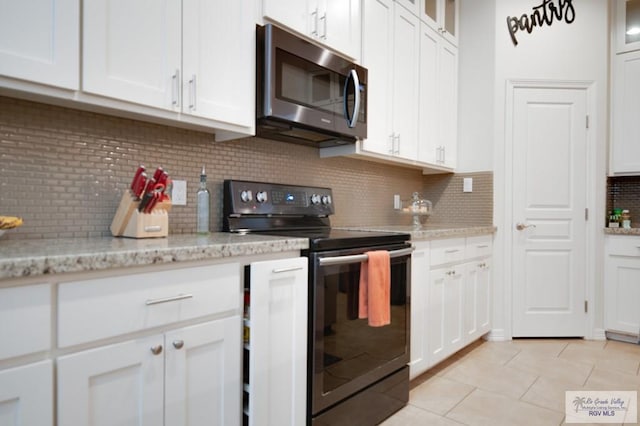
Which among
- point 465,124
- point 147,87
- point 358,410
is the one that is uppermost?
point 465,124

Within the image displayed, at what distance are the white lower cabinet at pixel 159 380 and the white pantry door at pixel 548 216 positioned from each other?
2621 mm

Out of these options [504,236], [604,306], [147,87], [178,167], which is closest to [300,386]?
[178,167]

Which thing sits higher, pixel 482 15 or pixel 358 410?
pixel 482 15

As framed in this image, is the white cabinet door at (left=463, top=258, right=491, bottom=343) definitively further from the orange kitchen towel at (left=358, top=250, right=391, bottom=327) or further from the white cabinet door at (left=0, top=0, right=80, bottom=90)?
the white cabinet door at (left=0, top=0, right=80, bottom=90)

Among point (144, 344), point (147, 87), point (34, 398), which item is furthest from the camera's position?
point (147, 87)

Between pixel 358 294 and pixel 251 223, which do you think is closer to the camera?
pixel 358 294

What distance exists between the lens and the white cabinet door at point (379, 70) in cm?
226

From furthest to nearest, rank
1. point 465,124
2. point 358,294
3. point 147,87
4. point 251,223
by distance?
1. point 465,124
2. point 251,223
3. point 358,294
4. point 147,87

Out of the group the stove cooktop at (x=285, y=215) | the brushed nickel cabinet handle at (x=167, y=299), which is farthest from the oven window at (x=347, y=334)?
the brushed nickel cabinet handle at (x=167, y=299)

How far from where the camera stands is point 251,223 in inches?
75.0

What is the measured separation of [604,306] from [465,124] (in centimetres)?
185

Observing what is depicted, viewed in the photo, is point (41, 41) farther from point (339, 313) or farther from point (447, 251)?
point (447, 251)

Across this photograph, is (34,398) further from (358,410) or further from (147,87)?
(358,410)
